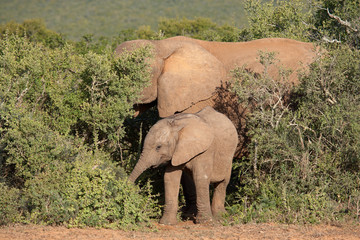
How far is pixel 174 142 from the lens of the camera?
31.5 feet

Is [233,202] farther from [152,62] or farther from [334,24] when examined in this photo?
[334,24]

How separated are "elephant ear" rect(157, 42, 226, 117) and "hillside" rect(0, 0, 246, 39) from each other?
38.7 m

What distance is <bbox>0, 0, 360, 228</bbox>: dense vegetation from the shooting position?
9164mm

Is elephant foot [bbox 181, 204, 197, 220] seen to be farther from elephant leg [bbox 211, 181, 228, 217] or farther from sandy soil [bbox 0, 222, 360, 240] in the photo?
sandy soil [bbox 0, 222, 360, 240]

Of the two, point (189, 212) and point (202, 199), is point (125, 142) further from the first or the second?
point (202, 199)

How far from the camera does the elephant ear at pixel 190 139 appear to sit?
9.55m

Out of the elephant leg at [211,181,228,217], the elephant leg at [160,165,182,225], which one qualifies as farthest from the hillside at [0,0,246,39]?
the elephant leg at [160,165,182,225]

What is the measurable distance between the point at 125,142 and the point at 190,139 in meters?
2.88

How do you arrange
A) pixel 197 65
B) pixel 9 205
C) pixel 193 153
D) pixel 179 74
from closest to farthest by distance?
pixel 9 205 → pixel 193 153 → pixel 179 74 → pixel 197 65

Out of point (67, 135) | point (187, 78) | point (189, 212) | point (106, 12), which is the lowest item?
point (106, 12)

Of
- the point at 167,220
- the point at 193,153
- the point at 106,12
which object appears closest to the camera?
the point at 193,153

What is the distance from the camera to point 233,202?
1084cm

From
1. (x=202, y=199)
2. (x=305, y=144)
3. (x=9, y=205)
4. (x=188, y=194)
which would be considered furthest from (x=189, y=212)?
(x=9, y=205)

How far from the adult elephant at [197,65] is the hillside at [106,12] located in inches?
1503
